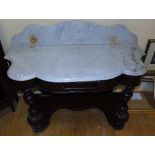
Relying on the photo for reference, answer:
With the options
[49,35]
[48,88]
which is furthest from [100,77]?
[49,35]

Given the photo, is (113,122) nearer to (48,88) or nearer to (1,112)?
(48,88)

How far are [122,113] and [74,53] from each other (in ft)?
1.94

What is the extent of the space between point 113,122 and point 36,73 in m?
0.78

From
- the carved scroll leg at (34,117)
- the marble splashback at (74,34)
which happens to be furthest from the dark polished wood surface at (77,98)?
the marble splashback at (74,34)

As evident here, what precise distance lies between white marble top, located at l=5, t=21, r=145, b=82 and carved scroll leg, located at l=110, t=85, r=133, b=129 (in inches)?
8.6

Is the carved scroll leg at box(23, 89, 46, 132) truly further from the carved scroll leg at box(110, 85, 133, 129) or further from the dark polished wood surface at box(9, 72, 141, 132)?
the carved scroll leg at box(110, 85, 133, 129)

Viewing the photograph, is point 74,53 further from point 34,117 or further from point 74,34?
point 34,117

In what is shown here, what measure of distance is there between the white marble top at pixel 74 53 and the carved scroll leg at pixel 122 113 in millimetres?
218

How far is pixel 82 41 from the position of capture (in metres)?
1.35

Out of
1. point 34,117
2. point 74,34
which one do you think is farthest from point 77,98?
point 74,34

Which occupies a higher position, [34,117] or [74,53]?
[74,53]

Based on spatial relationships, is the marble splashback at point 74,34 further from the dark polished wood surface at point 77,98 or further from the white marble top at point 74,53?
the dark polished wood surface at point 77,98

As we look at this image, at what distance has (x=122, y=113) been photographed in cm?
141

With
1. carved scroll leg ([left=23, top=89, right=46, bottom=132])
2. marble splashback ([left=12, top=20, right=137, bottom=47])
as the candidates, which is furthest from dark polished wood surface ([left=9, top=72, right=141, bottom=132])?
marble splashback ([left=12, top=20, right=137, bottom=47])
